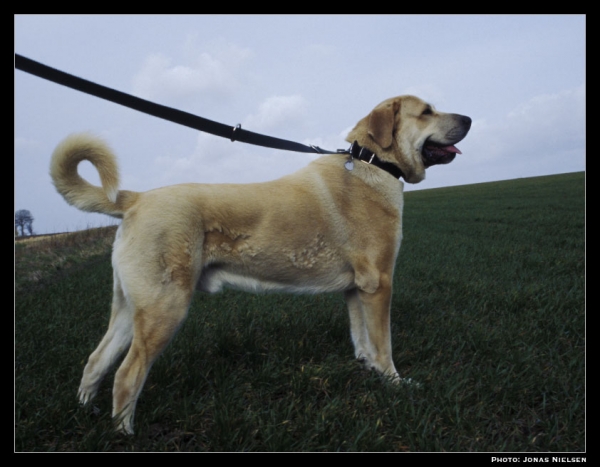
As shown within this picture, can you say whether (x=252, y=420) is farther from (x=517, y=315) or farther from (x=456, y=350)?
(x=517, y=315)

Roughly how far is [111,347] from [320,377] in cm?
158

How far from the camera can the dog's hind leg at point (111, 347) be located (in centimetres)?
294

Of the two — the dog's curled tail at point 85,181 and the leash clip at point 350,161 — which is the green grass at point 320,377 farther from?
the leash clip at point 350,161

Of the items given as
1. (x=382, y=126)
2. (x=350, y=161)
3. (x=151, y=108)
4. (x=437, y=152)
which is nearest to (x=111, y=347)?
(x=151, y=108)

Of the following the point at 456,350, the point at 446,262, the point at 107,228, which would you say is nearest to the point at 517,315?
the point at 456,350

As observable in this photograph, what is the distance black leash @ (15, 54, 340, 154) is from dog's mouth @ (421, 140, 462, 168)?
2.51ft

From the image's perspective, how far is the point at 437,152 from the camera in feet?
12.6

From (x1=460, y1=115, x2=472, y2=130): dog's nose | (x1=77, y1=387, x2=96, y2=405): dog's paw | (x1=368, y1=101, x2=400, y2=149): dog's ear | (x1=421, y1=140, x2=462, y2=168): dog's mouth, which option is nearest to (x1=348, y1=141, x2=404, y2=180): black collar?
(x1=368, y1=101, x2=400, y2=149): dog's ear

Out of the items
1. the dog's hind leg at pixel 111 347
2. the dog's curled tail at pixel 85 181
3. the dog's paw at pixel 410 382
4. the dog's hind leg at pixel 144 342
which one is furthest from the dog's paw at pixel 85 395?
the dog's paw at pixel 410 382

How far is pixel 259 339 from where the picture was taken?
4.12m

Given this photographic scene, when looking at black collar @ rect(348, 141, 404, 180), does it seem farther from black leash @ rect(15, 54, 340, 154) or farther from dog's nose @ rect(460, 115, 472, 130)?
dog's nose @ rect(460, 115, 472, 130)

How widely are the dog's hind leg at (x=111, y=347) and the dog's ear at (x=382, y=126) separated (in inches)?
94.8

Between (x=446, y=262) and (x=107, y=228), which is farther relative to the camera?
(x=107, y=228)

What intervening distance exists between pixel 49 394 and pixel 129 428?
87 centimetres
